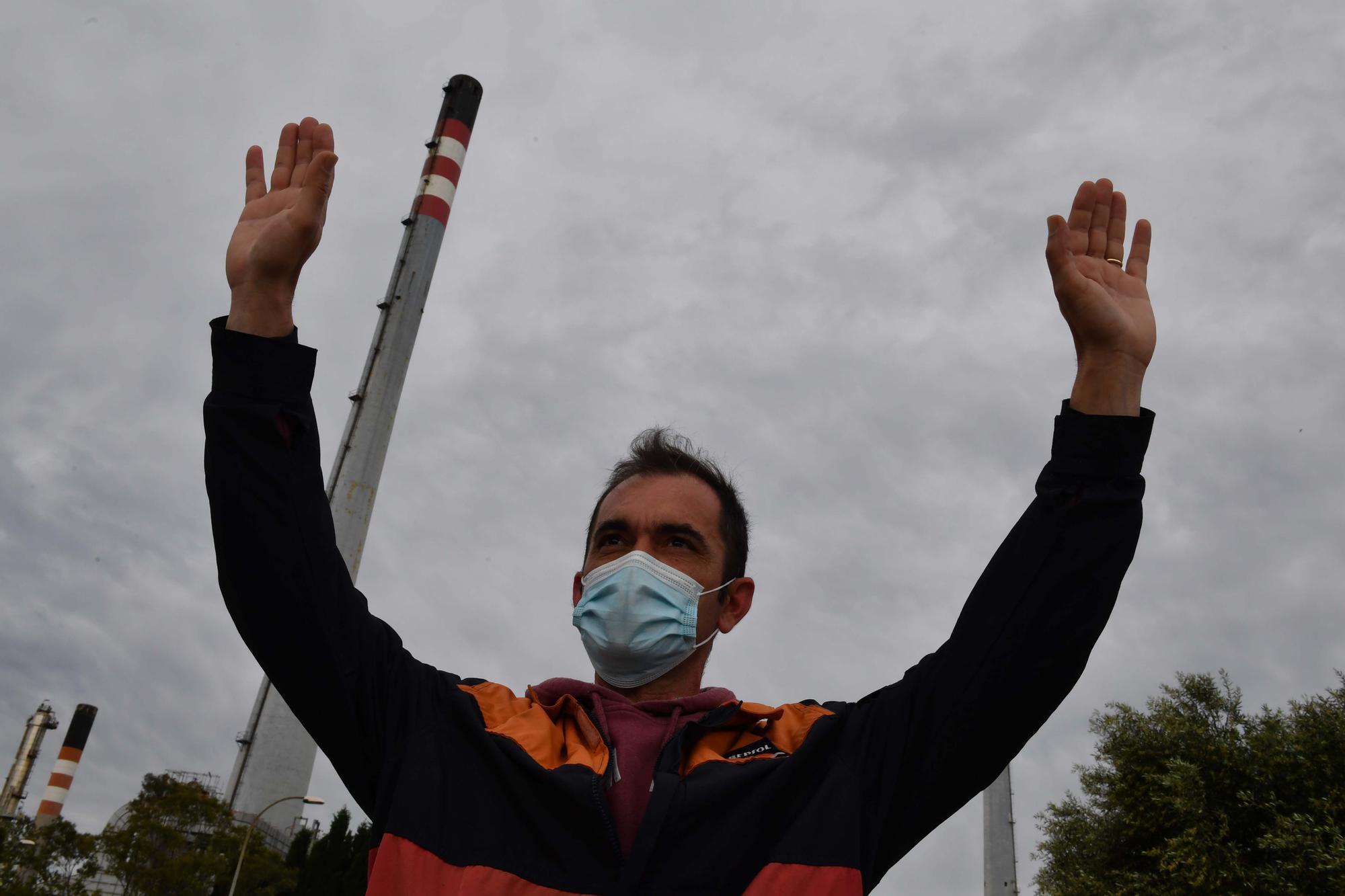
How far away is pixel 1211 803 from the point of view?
15.8 m

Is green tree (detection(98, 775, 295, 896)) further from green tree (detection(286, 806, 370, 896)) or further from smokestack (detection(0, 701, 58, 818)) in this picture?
smokestack (detection(0, 701, 58, 818))

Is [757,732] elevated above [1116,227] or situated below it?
below

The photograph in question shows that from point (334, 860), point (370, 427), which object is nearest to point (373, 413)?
point (370, 427)

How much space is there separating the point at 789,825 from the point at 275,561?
1193mm

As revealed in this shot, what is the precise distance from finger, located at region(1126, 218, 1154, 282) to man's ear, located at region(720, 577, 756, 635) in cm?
148

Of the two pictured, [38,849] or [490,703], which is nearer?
[490,703]

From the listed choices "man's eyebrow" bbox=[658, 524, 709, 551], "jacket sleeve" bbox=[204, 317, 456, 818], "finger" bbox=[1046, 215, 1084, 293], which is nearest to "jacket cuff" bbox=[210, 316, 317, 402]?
"jacket sleeve" bbox=[204, 317, 456, 818]

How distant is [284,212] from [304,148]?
374 mm

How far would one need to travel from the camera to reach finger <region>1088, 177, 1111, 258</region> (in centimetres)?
271

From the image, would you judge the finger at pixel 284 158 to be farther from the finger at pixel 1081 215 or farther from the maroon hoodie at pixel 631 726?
the finger at pixel 1081 215

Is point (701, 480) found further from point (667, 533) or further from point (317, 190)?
point (317, 190)

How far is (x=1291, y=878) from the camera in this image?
14117mm

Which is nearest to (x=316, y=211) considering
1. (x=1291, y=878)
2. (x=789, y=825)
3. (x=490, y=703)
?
(x=490, y=703)

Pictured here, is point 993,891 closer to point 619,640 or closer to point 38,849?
point 619,640
